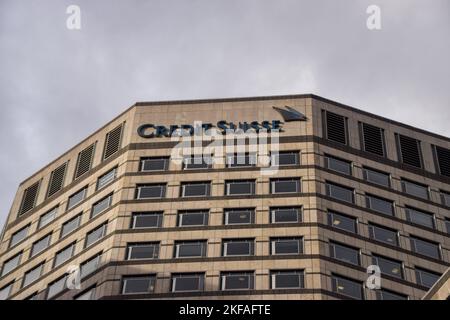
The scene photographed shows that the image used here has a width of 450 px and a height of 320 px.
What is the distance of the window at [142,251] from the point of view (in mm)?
77125

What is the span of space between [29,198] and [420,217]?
1597 inches

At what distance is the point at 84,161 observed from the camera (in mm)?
91500

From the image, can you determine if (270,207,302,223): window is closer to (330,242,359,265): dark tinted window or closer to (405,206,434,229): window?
(330,242,359,265): dark tinted window

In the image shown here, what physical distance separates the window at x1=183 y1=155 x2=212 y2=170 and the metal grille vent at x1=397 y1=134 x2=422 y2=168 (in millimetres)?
19173

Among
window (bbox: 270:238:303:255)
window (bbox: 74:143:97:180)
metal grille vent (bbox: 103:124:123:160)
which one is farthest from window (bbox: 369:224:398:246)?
window (bbox: 74:143:97:180)

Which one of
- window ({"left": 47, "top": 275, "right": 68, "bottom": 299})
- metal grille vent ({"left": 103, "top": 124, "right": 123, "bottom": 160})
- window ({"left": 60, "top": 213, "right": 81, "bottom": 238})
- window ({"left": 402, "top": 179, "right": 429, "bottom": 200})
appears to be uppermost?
metal grille vent ({"left": 103, "top": 124, "right": 123, "bottom": 160})

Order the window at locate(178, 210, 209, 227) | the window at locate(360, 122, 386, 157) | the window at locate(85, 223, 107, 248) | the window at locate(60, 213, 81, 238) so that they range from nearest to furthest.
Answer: the window at locate(178, 210, 209, 227) → the window at locate(85, 223, 107, 248) → the window at locate(60, 213, 81, 238) → the window at locate(360, 122, 386, 157)

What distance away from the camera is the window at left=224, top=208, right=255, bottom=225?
3104 inches

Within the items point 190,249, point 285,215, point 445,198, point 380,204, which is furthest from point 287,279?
point 445,198

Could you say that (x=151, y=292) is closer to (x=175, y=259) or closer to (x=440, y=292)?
(x=175, y=259)

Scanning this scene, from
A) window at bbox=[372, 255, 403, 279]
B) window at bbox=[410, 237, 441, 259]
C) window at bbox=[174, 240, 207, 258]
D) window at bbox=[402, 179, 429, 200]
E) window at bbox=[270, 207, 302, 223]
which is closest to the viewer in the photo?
window at bbox=[174, 240, 207, 258]

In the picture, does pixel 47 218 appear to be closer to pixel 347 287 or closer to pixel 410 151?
pixel 347 287

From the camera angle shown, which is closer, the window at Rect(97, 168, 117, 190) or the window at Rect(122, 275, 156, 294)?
the window at Rect(122, 275, 156, 294)

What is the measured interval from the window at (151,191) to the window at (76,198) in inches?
302
